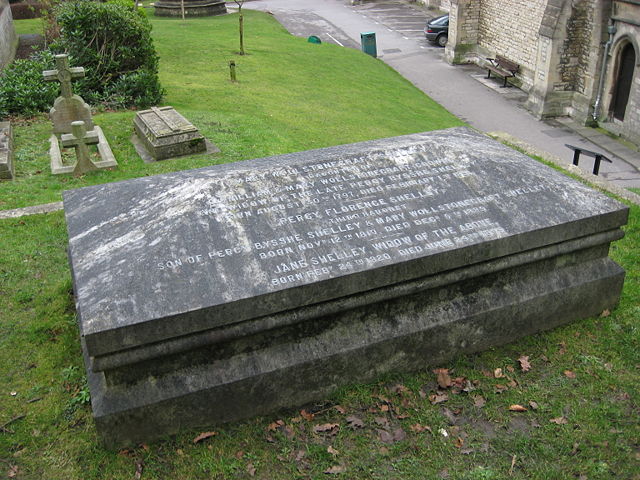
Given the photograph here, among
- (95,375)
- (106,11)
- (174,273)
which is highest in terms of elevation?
(106,11)

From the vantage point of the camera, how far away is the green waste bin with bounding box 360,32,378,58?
25578mm

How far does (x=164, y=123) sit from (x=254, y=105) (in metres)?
3.90

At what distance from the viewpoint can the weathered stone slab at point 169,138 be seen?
32.8 feet

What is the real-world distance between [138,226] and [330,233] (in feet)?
4.87

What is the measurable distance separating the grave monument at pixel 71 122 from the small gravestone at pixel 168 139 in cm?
65

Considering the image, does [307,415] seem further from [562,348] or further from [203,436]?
[562,348]

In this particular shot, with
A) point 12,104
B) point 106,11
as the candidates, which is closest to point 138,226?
point 12,104

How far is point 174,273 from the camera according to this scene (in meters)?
4.21

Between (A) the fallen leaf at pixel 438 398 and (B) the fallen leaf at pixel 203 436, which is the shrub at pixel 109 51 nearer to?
(B) the fallen leaf at pixel 203 436

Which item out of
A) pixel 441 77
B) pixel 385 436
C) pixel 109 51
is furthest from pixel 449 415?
pixel 441 77

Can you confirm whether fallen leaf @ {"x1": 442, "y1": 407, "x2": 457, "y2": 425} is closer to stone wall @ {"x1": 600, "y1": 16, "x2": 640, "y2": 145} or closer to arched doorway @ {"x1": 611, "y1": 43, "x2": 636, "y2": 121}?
stone wall @ {"x1": 600, "y1": 16, "x2": 640, "y2": 145}

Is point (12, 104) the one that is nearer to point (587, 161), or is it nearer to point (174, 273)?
point (174, 273)

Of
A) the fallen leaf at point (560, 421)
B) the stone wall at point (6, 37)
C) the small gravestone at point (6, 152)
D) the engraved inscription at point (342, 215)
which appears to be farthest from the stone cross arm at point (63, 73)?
the stone wall at point (6, 37)

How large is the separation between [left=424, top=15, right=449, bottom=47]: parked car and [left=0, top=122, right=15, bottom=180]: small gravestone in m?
22.8
